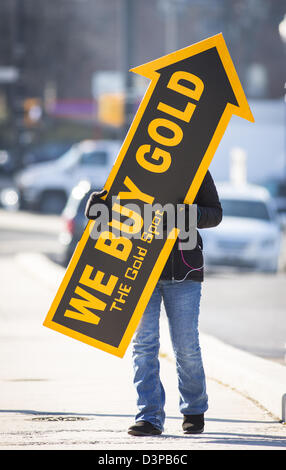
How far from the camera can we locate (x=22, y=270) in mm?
16219

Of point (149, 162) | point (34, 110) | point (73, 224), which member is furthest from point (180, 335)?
point (34, 110)

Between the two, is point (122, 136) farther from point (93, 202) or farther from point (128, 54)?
point (93, 202)

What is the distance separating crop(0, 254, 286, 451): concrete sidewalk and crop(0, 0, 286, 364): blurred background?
171 cm

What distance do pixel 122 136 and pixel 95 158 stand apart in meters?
10.9

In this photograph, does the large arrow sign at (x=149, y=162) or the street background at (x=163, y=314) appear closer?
the large arrow sign at (x=149, y=162)

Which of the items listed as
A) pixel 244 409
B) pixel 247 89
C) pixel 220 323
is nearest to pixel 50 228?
pixel 220 323

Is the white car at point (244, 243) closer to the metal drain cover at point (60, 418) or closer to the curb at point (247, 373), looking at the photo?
the curb at point (247, 373)

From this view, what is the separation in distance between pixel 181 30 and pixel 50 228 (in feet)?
134

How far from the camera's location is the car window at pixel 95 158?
30.1m

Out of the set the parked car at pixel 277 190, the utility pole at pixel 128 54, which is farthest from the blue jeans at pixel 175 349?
the parked car at pixel 277 190

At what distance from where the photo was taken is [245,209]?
63.5 feet

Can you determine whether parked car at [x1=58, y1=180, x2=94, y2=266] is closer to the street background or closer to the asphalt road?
the street background

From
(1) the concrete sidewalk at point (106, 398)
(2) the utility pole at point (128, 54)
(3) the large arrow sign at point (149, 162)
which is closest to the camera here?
(1) the concrete sidewalk at point (106, 398)

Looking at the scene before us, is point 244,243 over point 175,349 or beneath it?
over
